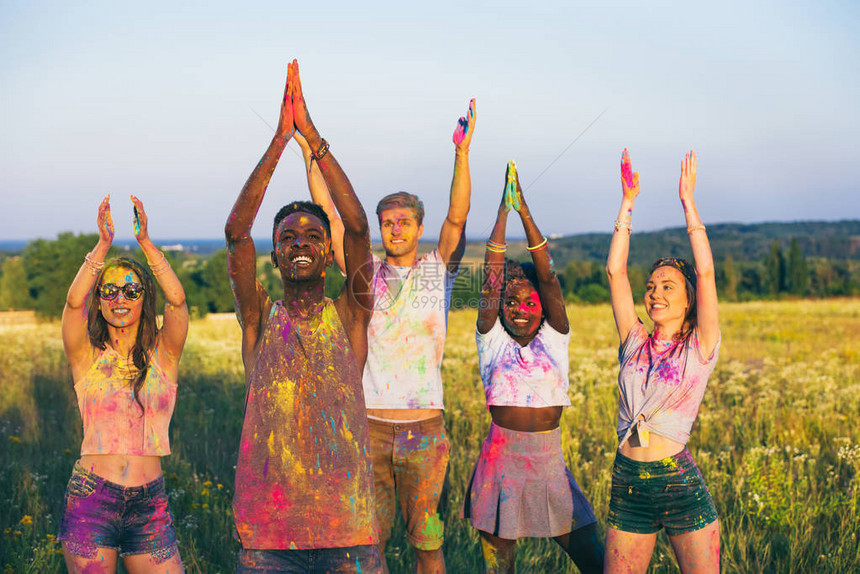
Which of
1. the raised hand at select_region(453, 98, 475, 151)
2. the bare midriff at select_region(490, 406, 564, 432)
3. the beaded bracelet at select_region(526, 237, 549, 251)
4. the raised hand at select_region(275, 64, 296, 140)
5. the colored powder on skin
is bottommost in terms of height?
the colored powder on skin

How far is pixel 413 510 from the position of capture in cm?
430

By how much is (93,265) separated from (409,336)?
1.88 metres

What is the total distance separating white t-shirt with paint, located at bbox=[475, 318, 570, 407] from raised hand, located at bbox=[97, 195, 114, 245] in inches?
88.7

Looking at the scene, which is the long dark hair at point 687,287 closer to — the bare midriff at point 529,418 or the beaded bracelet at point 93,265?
the bare midriff at point 529,418

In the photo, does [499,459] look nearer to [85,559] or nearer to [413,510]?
[413,510]

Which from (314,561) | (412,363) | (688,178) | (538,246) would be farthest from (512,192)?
(314,561)

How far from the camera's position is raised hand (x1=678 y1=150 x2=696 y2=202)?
3752mm

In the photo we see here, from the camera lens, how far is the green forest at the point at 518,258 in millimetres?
11845

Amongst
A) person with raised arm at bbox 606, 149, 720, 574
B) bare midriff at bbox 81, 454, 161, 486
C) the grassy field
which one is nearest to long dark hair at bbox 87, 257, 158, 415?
bare midriff at bbox 81, 454, 161, 486

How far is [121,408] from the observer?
3.75 meters

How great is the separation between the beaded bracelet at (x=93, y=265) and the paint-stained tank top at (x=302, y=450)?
1.46m

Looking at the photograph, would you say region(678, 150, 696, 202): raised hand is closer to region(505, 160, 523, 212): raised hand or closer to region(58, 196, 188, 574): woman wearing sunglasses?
region(505, 160, 523, 212): raised hand

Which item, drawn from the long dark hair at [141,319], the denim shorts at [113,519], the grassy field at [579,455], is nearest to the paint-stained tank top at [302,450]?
the denim shorts at [113,519]

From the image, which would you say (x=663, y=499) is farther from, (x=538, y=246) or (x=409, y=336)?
(x=409, y=336)
